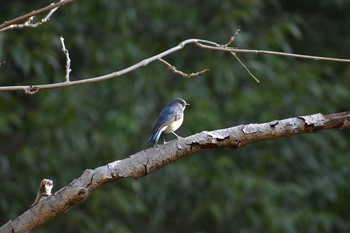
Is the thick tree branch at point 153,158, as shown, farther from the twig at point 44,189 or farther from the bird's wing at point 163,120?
the bird's wing at point 163,120

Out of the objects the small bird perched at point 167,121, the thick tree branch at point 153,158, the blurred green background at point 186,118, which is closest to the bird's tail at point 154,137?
the small bird perched at point 167,121

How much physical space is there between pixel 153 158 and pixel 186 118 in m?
5.62

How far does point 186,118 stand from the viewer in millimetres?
9453

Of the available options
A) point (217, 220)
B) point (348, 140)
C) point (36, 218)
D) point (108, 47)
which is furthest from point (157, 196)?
point (36, 218)

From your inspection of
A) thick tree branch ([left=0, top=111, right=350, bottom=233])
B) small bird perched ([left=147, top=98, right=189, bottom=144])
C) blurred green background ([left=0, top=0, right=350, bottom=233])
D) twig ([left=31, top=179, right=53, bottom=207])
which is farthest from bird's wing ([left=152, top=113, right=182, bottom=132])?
blurred green background ([left=0, top=0, right=350, bottom=233])

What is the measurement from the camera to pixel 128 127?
9.04 m

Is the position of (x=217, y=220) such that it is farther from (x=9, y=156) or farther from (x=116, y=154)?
(x=9, y=156)

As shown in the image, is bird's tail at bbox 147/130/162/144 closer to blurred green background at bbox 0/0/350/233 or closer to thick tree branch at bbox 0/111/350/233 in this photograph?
thick tree branch at bbox 0/111/350/233

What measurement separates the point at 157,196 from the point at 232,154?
1020mm

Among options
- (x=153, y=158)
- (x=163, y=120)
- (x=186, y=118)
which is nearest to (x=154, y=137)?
(x=163, y=120)

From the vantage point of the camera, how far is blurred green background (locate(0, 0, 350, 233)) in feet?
29.6

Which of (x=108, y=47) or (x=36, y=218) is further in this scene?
(x=108, y=47)

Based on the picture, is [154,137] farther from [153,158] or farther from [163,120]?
[153,158]

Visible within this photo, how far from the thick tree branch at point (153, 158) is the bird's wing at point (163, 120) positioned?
4.37 feet
